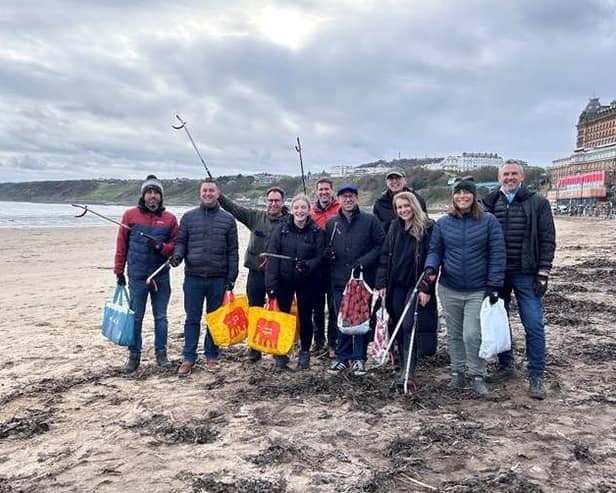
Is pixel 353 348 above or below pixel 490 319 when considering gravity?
below

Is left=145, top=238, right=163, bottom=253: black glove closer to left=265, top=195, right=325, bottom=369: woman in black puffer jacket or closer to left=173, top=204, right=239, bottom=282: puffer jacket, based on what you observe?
left=173, top=204, right=239, bottom=282: puffer jacket

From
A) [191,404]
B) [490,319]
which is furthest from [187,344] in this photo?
→ [490,319]

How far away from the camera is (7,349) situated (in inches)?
238

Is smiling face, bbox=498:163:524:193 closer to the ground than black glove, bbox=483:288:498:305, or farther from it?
farther from it

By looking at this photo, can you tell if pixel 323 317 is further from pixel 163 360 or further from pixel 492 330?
pixel 492 330

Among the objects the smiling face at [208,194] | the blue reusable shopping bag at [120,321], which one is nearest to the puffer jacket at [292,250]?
the smiling face at [208,194]

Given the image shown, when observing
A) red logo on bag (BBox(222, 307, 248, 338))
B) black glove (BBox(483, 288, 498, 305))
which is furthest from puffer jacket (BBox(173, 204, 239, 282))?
black glove (BBox(483, 288, 498, 305))

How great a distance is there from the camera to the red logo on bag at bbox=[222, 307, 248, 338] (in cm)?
543

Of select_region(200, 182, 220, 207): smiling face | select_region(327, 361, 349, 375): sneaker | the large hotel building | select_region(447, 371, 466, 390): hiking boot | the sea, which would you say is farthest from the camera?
the large hotel building

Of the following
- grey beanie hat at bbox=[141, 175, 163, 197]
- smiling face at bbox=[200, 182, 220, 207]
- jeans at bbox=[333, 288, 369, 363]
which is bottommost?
jeans at bbox=[333, 288, 369, 363]

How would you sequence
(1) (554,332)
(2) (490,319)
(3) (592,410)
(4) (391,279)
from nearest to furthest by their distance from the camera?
1. (3) (592,410)
2. (2) (490,319)
3. (4) (391,279)
4. (1) (554,332)

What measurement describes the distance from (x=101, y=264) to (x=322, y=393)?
12.4 meters

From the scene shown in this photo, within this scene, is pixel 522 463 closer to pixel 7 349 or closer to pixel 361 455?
pixel 361 455

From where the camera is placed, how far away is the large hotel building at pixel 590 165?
6744 centimetres
